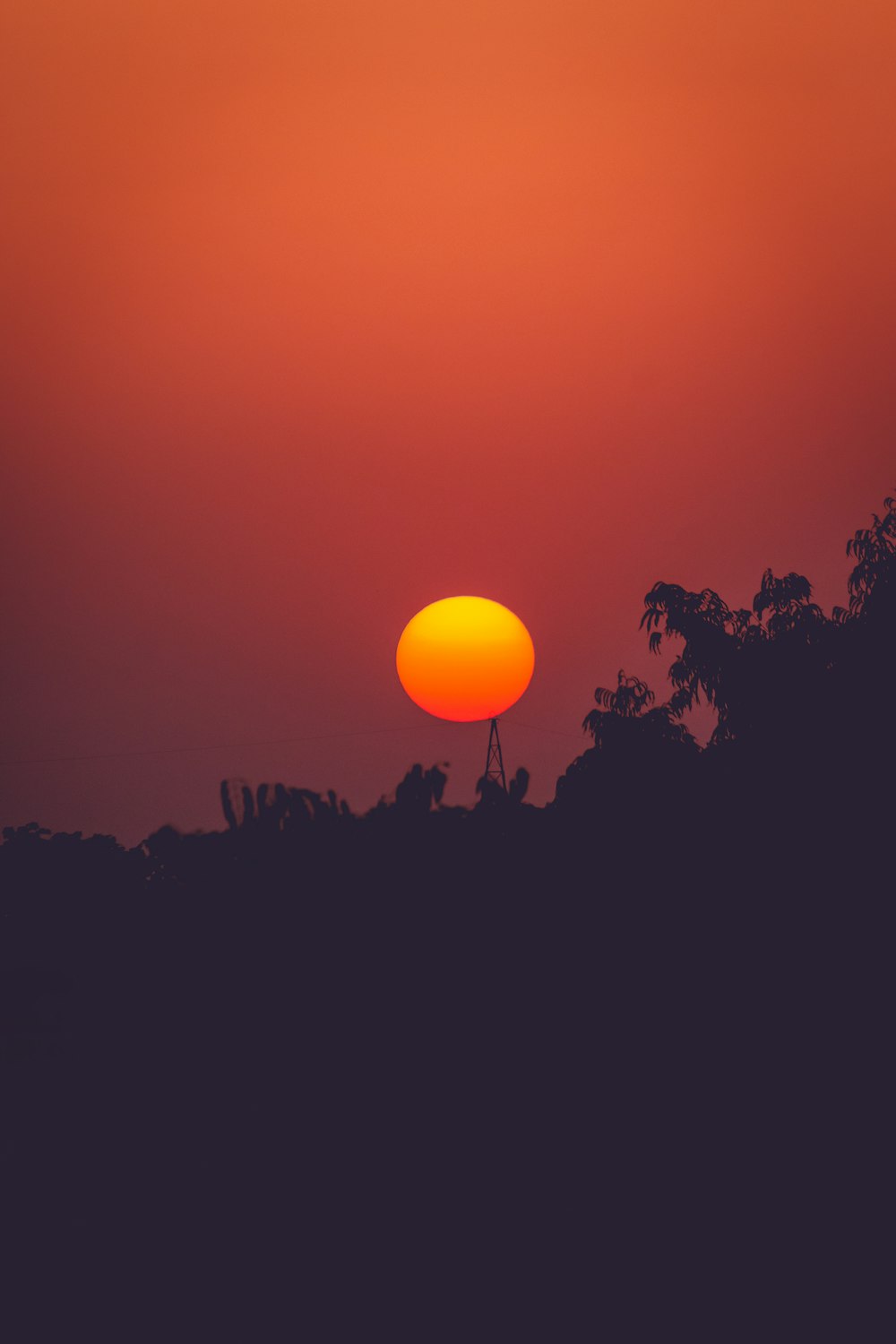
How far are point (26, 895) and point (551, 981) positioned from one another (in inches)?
67.1

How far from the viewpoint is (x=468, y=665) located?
436 inches

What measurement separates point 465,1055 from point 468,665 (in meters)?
8.53

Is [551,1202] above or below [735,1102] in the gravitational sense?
below

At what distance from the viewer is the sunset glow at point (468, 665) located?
36.4ft

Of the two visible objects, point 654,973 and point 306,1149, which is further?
point 654,973

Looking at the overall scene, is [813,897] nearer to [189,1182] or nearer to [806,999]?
[806,999]

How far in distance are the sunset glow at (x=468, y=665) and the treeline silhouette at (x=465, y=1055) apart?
8026 mm

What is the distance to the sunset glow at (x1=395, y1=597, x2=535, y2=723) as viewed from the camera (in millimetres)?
11102

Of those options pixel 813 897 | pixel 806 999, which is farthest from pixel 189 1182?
pixel 813 897

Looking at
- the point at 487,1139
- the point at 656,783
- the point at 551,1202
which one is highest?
the point at 656,783

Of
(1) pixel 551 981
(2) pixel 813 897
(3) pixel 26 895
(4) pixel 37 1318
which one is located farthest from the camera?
(3) pixel 26 895

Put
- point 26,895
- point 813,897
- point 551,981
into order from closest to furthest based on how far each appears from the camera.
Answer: point 551,981 → point 813,897 → point 26,895

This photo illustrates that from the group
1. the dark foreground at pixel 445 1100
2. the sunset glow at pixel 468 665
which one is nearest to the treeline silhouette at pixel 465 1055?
the dark foreground at pixel 445 1100

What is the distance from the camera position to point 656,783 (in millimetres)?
3100
